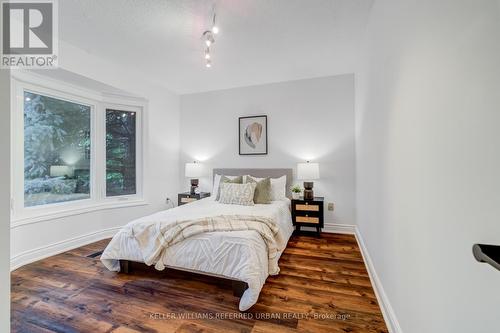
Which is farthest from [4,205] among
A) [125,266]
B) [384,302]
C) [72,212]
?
[72,212]

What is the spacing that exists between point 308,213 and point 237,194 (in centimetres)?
117

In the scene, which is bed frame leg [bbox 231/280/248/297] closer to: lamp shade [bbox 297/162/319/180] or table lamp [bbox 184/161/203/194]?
lamp shade [bbox 297/162/319/180]

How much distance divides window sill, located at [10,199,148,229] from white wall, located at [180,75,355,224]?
1358 mm

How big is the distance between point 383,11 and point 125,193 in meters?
4.26

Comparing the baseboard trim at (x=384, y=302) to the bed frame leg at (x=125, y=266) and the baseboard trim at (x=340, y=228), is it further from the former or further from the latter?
the bed frame leg at (x=125, y=266)

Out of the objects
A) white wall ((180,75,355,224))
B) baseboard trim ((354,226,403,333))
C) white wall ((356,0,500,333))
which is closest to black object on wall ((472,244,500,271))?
white wall ((356,0,500,333))

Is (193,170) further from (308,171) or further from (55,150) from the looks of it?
(308,171)

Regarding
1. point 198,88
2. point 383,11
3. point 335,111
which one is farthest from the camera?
point 198,88

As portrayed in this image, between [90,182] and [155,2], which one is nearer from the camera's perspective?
[155,2]

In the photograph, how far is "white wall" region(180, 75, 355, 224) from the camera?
3.67 meters

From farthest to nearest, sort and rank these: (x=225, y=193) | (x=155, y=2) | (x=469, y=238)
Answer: (x=225, y=193) < (x=155, y=2) < (x=469, y=238)

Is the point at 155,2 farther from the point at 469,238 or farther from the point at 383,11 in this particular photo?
the point at 469,238

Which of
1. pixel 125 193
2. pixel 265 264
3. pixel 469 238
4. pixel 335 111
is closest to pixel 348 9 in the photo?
→ pixel 335 111

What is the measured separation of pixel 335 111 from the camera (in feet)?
12.2
